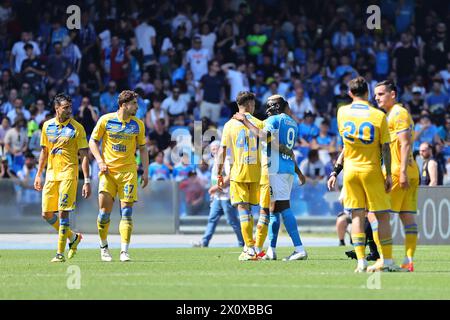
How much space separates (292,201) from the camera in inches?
1059

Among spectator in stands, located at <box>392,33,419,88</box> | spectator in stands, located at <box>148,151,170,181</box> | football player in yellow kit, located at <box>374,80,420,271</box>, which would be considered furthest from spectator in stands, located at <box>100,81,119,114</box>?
football player in yellow kit, located at <box>374,80,420,271</box>

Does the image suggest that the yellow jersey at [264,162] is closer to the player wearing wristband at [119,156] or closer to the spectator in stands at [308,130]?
the player wearing wristband at [119,156]

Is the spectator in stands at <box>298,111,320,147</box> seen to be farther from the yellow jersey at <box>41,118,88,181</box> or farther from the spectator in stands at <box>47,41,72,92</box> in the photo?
the yellow jersey at <box>41,118,88,181</box>

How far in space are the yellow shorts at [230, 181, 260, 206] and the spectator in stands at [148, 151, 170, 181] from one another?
452 inches

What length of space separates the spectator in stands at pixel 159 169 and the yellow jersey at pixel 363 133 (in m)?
15.3

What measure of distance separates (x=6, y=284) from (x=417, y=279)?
15.2ft

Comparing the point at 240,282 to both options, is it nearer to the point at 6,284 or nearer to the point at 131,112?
the point at 6,284

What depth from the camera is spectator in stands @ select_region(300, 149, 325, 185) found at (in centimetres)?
2816

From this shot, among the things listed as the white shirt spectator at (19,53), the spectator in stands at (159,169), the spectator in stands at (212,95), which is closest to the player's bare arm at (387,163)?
the spectator in stands at (159,169)

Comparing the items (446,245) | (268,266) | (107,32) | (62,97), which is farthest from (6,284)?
(107,32)

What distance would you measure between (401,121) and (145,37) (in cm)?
1997

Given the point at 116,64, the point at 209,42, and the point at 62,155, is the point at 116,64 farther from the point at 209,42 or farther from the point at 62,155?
the point at 62,155

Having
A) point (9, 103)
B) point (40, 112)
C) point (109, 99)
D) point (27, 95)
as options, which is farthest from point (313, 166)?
point (9, 103)

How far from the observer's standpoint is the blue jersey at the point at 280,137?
53.3 ft
